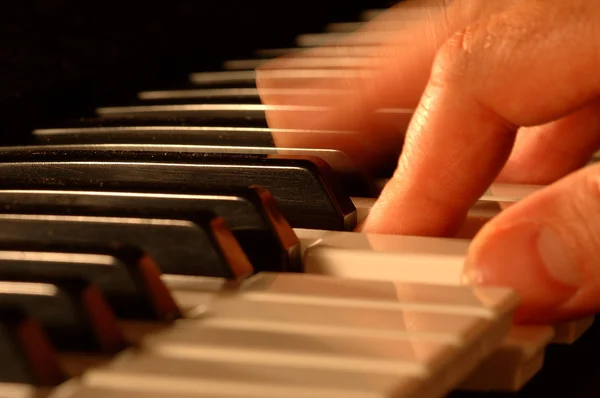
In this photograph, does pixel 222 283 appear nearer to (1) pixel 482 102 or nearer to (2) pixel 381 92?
(1) pixel 482 102

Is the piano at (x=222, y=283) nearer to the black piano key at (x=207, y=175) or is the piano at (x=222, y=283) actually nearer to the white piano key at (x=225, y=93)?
the black piano key at (x=207, y=175)

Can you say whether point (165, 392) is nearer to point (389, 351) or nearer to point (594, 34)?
point (389, 351)

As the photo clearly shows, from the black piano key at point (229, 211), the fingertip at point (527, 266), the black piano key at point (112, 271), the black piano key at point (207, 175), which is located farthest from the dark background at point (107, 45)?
the fingertip at point (527, 266)

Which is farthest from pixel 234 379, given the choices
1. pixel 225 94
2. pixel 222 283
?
pixel 225 94

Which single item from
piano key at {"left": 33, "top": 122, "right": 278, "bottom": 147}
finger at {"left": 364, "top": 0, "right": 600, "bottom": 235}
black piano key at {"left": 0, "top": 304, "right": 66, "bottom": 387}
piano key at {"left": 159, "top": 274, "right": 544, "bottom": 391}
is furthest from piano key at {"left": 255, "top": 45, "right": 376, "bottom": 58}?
black piano key at {"left": 0, "top": 304, "right": 66, "bottom": 387}

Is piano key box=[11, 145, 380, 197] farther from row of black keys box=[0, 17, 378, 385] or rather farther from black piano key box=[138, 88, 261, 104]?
black piano key box=[138, 88, 261, 104]

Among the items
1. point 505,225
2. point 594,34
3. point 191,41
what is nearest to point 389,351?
point 505,225

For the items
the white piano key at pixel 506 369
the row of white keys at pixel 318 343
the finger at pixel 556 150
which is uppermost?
the row of white keys at pixel 318 343
